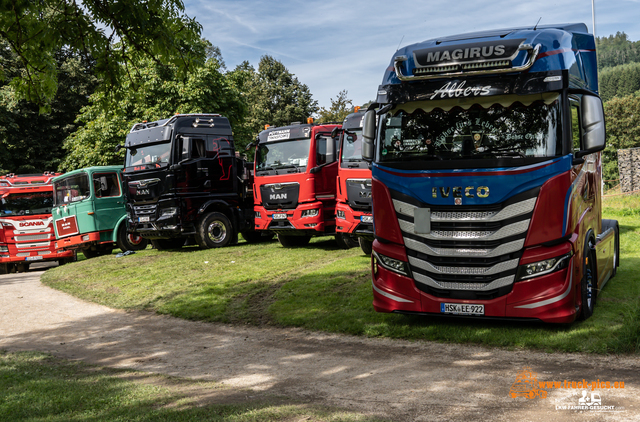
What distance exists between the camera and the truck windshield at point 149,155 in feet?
54.9

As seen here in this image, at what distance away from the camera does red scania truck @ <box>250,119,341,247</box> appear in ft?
51.3

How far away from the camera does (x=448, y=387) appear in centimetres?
540

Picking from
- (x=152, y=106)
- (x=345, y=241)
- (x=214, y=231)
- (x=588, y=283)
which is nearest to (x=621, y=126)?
(x=152, y=106)

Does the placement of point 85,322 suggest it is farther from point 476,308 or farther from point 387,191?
point 476,308

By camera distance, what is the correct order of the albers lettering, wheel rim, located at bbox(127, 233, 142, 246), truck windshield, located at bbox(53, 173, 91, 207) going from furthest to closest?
wheel rim, located at bbox(127, 233, 142, 246) < truck windshield, located at bbox(53, 173, 91, 207) < the albers lettering

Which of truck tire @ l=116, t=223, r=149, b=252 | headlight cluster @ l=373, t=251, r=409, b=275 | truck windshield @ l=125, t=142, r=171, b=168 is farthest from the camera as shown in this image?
truck tire @ l=116, t=223, r=149, b=252

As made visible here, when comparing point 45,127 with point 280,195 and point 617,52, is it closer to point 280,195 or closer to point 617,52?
point 280,195

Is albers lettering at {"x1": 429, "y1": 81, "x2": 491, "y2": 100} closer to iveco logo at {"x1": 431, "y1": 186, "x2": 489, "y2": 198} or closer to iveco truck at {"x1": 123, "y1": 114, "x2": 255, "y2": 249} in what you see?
iveco logo at {"x1": 431, "y1": 186, "x2": 489, "y2": 198}

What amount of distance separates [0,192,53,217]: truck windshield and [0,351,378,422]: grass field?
581 inches

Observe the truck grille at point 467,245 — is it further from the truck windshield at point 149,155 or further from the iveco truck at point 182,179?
the truck windshield at point 149,155

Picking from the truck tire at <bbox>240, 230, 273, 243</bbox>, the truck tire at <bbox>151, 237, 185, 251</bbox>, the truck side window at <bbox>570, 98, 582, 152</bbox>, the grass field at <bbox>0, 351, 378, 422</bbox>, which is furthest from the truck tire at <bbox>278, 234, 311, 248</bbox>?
the truck side window at <bbox>570, 98, 582, 152</bbox>

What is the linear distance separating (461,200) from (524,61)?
167 cm

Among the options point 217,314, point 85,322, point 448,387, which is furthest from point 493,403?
point 85,322

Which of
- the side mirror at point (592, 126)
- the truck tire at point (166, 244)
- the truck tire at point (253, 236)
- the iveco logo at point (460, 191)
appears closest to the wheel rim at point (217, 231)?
the truck tire at point (253, 236)
